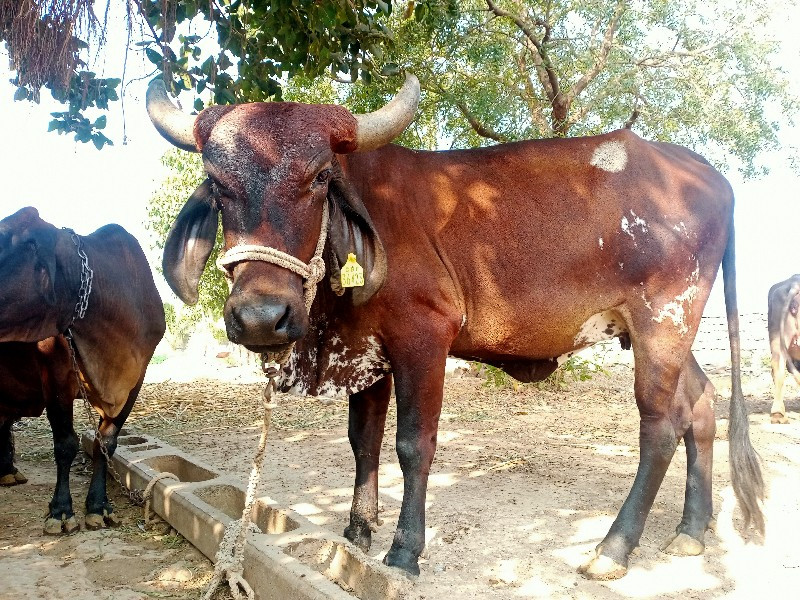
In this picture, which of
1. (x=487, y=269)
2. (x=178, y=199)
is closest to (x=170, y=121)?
(x=487, y=269)

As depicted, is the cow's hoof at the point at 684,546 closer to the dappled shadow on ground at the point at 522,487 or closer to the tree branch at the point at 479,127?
the dappled shadow on ground at the point at 522,487

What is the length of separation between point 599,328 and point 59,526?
330cm

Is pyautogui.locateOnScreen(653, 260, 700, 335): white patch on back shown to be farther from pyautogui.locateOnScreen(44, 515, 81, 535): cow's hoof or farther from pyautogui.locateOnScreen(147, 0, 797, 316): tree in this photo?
pyautogui.locateOnScreen(147, 0, 797, 316): tree

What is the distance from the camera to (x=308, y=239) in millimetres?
2729

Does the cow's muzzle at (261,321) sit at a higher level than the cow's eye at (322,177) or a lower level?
lower


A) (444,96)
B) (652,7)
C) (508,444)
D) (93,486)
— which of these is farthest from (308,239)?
(652,7)

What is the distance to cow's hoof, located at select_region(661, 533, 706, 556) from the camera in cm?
348

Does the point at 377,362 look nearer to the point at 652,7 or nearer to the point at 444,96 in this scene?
the point at 444,96

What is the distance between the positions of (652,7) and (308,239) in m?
9.35

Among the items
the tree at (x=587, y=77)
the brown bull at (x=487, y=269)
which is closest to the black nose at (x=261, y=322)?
the brown bull at (x=487, y=269)

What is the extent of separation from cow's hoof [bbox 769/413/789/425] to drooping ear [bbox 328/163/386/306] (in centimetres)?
639

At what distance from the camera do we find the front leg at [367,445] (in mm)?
3629

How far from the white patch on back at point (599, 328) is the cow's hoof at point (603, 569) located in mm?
1056

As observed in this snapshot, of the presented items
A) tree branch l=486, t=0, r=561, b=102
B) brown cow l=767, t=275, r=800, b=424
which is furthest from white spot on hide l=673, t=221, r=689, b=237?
tree branch l=486, t=0, r=561, b=102
